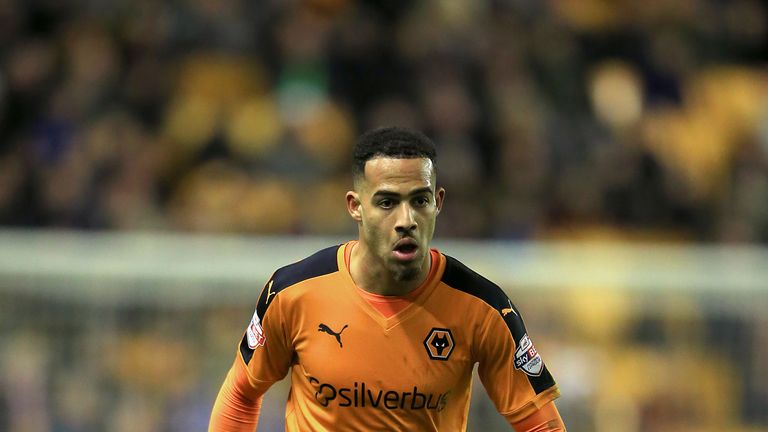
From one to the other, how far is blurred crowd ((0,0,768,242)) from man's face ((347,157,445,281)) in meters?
5.04

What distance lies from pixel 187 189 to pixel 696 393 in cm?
436

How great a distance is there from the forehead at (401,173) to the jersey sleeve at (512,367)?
0.55 metres

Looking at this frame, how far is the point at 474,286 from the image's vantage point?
4.43m

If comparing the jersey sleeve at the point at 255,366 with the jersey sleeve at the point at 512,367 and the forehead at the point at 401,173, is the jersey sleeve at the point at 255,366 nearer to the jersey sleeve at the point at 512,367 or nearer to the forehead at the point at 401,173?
the forehead at the point at 401,173

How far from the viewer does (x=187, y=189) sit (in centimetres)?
1029

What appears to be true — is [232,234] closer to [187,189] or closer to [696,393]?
[187,189]

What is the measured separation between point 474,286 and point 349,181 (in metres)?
5.93

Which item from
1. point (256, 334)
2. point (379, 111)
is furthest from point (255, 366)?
point (379, 111)

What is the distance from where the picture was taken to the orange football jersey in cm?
436

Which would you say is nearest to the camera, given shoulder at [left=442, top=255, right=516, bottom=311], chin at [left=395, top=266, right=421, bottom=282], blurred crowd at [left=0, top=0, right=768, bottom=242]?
chin at [left=395, top=266, right=421, bottom=282]

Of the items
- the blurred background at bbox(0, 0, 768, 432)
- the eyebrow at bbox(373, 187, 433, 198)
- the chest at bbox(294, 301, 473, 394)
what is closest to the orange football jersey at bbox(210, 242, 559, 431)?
the chest at bbox(294, 301, 473, 394)

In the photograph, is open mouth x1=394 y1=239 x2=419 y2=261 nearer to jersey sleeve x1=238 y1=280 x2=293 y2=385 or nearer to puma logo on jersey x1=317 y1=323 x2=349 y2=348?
puma logo on jersey x1=317 y1=323 x2=349 y2=348

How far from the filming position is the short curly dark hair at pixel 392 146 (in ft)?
13.9

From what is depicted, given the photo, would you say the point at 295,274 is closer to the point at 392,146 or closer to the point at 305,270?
the point at 305,270
